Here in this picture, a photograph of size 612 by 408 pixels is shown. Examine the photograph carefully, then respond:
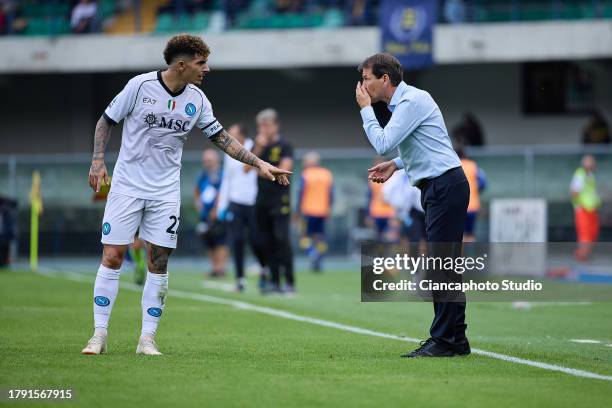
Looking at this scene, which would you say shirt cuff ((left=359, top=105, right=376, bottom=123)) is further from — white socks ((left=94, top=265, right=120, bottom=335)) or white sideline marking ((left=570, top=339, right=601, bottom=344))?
white sideline marking ((left=570, top=339, right=601, bottom=344))

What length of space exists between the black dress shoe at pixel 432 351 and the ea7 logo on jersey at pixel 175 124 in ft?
7.33

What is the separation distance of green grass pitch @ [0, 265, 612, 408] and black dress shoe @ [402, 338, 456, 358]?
153mm

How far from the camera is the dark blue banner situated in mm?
19719

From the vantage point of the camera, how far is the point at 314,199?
25.6 m

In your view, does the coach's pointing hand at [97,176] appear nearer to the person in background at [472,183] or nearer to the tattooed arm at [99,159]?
the tattooed arm at [99,159]

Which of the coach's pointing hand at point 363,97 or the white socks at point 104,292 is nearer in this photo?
the coach's pointing hand at point 363,97

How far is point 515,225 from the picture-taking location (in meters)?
21.8

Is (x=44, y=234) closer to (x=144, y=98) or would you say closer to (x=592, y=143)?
(x=592, y=143)

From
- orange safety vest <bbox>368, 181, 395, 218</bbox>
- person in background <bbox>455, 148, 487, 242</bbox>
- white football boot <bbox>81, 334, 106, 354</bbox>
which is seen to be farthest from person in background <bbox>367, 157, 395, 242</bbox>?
white football boot <bbox>81, 334, 106, 354</bbox>

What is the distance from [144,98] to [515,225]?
45.3 ft

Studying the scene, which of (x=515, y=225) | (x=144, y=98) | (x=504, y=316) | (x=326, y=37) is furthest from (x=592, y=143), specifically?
(x=144, y=98)

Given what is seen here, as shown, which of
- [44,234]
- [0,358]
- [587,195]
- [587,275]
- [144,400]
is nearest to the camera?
[144,400]

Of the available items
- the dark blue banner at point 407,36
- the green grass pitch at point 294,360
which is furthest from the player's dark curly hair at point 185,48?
the dark blue banner at point 407,36

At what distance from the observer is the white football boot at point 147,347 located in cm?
873
